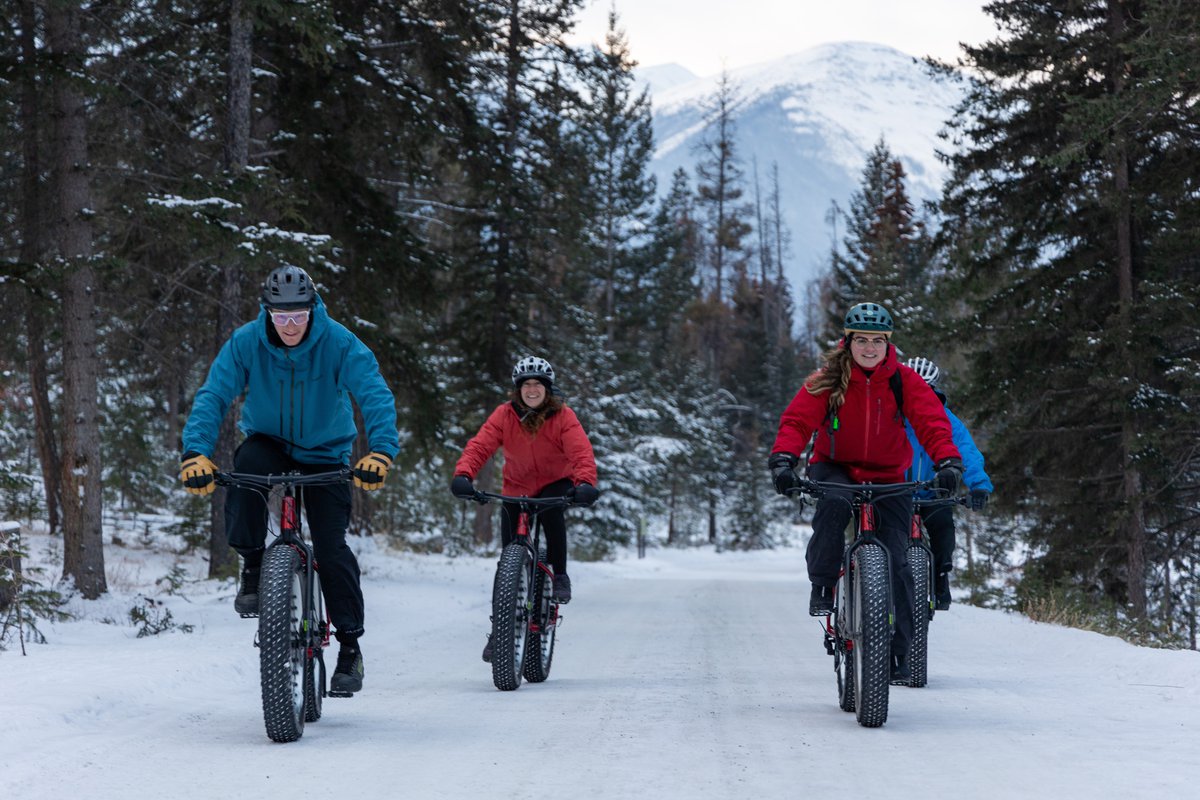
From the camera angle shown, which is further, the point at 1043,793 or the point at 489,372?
the point at 489,372

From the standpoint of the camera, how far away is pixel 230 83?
48.9 ft

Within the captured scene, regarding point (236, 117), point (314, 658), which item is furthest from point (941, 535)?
point (236, 117)

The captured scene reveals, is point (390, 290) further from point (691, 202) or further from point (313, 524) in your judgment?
point (691, 202)

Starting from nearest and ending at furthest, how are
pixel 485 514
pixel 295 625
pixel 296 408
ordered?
pixel 295 625 < pixel 296 408 < pixel 485 514

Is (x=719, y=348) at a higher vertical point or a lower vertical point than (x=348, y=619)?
higher

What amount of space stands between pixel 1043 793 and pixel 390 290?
582 inches

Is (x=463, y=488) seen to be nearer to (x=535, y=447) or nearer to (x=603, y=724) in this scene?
(x=535, y=447)

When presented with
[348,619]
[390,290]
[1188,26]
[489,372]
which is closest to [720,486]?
[489,372]

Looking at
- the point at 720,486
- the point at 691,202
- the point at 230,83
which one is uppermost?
the point at 691,202

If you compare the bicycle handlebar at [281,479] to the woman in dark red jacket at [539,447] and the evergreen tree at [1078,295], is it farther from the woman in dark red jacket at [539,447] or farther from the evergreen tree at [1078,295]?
the evergreen tree at [1078,295]

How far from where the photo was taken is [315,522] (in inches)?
254

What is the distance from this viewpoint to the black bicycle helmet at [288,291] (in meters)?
6.13

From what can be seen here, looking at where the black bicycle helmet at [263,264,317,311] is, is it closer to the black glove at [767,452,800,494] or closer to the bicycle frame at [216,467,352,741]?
the bicycle frame at [216,467,352,741]

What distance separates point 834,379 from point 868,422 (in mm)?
314
